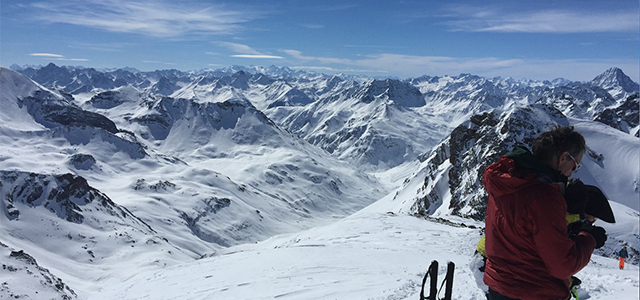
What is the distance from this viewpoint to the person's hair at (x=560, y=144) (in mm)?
4051

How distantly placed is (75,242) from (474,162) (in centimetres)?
11342

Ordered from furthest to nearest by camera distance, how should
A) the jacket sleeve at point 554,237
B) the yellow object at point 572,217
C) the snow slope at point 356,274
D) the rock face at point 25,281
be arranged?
the rock face at point 25,281 < the snow slope at point 356,274 < the yellow object at point 572,217 < the jacket sleeve at point 554,237

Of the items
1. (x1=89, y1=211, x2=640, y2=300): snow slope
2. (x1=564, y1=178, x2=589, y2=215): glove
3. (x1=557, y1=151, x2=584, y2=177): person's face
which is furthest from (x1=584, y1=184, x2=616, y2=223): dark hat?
(x1=89, y1=211, x2=640, y2=300): snow slope

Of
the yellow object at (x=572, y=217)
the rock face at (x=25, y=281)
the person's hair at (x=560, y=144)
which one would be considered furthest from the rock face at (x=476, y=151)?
the rock face at (x=25, y=281)

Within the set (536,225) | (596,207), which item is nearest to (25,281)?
(536,225)

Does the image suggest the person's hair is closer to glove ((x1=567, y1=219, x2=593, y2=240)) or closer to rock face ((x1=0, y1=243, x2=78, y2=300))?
glove ((x1=567, y1=219, x2=593, y2=240))

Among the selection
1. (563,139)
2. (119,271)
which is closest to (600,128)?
(563,139)

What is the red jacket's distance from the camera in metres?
3.79

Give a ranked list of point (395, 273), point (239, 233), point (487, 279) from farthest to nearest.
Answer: point (239, 233) → point (395, 273) → point (487, 279)

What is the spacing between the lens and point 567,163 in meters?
4.15

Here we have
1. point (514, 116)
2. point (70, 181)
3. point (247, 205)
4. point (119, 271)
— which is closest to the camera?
point (514, 116)

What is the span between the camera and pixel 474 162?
274 feet

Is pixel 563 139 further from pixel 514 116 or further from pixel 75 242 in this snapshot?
pixel 75 242

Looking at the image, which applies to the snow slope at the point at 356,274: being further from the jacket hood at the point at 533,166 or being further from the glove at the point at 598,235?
the jacket hood at the point at 533,166
